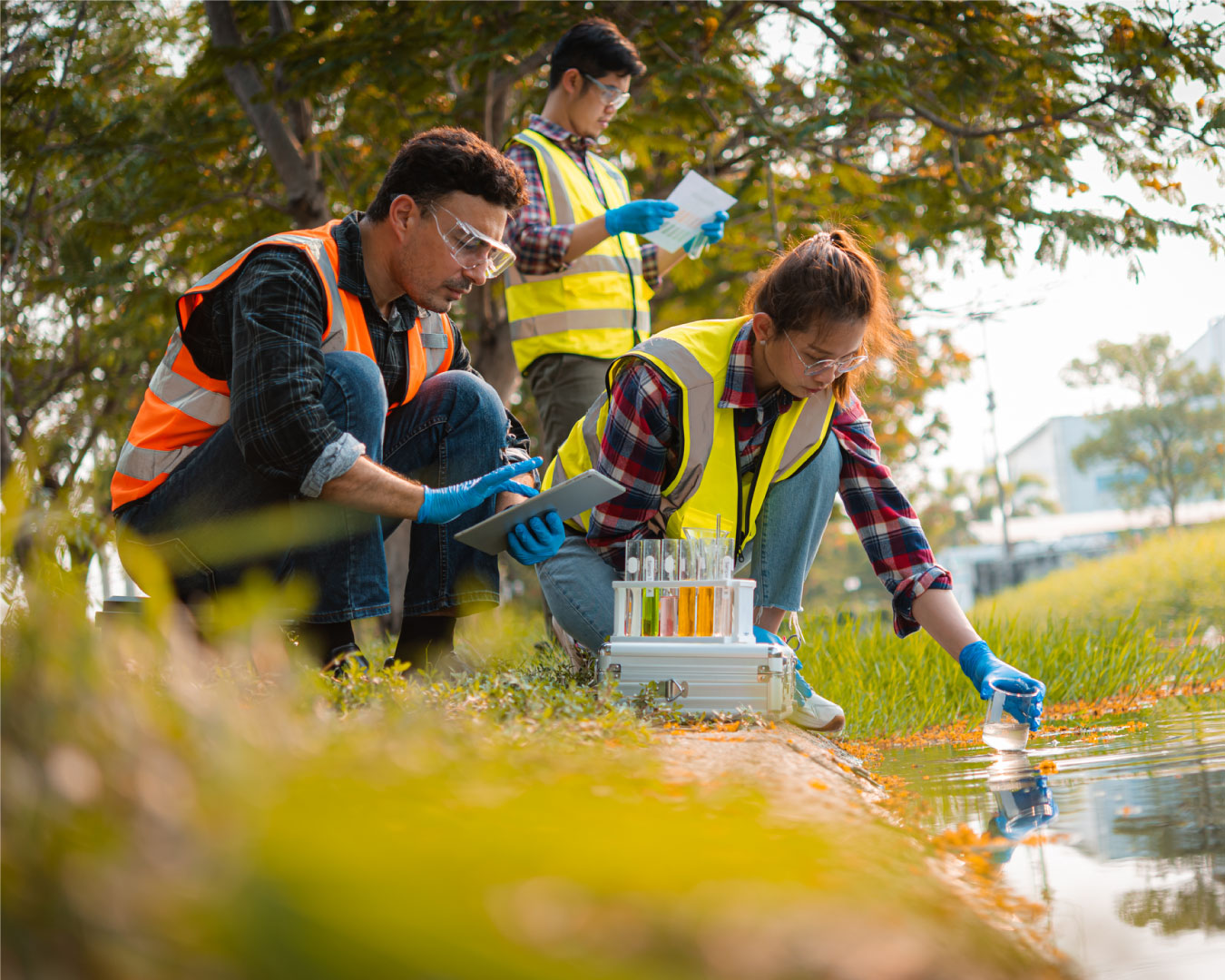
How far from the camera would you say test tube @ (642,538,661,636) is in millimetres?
2738

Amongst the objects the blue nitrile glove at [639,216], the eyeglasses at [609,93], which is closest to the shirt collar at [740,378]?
the blue nitrile glove at [639,216]

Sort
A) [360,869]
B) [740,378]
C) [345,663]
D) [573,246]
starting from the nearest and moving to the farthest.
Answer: [360,869] → [345,663] → [740,378] → [573,246]

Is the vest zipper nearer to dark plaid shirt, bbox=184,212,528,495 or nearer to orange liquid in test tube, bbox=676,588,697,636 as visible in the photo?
orange liquid in test tube, bbox=676,588,697,636

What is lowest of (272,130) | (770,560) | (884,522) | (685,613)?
(685,613)

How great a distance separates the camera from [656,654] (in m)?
2.61

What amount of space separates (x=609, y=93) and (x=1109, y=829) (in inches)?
133

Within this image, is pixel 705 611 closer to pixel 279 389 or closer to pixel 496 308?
pixel 279 389

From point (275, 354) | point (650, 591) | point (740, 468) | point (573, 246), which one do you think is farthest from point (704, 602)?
point (573, 246)

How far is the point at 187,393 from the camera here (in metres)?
2.81

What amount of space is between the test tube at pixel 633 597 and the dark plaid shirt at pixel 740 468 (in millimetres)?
279

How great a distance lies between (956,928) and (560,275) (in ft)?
11.4

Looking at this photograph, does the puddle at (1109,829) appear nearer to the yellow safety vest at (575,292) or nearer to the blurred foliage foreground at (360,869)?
the blurred foliage foreground at (360,869)

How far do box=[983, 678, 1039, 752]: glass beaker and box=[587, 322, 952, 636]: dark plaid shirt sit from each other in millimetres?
349

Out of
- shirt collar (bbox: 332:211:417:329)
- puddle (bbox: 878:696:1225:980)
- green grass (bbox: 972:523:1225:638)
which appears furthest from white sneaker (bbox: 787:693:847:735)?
green grass (bbox: 972:523:1225:638)
